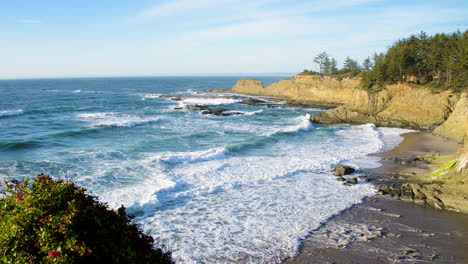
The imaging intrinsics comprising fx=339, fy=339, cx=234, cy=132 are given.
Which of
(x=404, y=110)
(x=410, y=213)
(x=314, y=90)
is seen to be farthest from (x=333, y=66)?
(x=410, y=213)

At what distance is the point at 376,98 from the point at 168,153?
29974 mm

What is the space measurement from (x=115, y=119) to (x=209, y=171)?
86.9ft

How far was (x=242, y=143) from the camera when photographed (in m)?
29.7

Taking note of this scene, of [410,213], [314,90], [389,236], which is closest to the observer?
[389,236]

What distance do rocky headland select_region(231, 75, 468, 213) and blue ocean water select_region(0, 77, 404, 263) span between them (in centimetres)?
240

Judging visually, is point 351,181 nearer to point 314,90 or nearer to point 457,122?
point 457,122

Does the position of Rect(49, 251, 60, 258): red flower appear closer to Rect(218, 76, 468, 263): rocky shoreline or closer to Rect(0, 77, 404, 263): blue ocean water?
Rect(0, 77, 404, 263): blue ocean water

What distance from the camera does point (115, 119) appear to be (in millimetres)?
43906

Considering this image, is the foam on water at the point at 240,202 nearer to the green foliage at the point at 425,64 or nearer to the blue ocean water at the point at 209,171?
the blue ocean water at the point at 209,171

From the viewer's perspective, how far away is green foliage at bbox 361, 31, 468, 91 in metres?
40.0

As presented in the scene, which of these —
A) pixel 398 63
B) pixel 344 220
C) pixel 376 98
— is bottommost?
pixel 344 220

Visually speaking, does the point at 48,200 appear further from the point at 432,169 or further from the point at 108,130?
the point at 108,130

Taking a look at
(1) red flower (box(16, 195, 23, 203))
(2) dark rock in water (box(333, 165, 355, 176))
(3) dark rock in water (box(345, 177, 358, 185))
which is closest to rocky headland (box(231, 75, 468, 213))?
(3) dark rock in water (box(345, 177, 358, 185))

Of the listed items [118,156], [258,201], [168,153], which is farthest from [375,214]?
[118,156]
